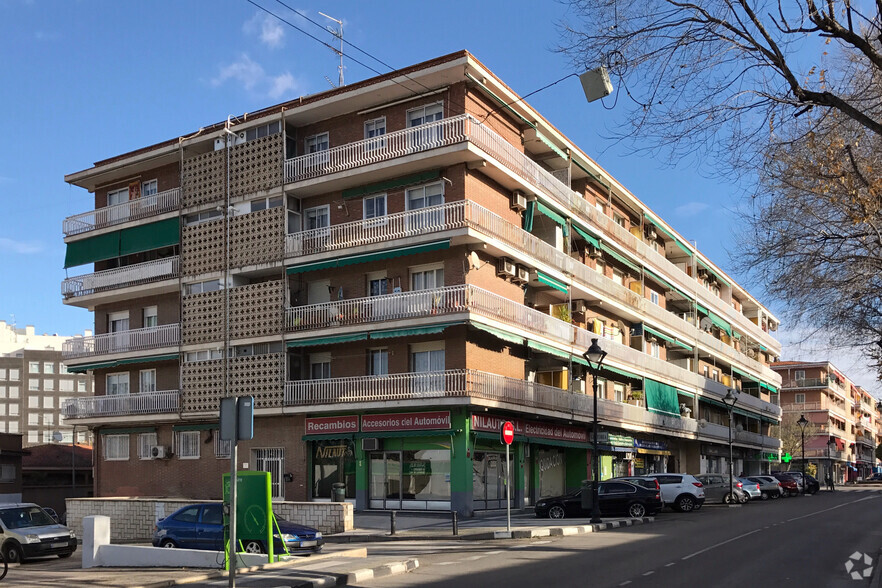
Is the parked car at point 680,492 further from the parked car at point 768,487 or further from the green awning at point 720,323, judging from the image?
the green awning at point 720,323

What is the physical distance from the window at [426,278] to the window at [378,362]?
2.74 metres

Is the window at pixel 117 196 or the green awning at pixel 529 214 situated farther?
the window at pixel 117 196

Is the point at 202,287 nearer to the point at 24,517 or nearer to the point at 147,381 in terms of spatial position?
the point at 147,381

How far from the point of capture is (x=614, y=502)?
30.4 m

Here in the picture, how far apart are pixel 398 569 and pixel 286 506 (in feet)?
33.1

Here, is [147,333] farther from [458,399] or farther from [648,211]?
[648,211]

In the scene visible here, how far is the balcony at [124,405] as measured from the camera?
37.7 meters

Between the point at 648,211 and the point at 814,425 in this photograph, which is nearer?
the point at 648,211

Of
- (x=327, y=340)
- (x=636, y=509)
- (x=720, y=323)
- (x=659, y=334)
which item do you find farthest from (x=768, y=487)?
(x=327, y=340)

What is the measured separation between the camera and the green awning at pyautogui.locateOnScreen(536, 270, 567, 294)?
3508 centimetres

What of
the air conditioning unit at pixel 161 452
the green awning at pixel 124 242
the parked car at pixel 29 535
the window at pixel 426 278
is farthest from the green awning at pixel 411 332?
the parked car at pixel 29 535

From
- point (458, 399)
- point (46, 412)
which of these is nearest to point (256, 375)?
point (458, 399)

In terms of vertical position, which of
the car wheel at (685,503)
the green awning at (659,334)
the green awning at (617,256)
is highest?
the green awning at (617,256)

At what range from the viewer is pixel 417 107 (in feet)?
109
